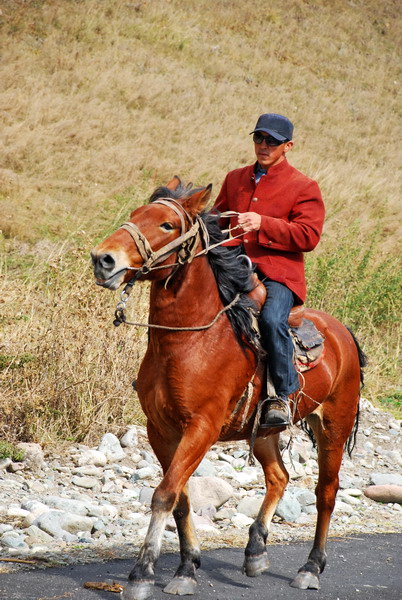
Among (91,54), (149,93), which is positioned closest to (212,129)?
(149,93)

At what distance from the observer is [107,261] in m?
4.77

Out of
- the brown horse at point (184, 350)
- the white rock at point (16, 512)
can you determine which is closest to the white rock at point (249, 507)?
the brown horse at point (184, 350)

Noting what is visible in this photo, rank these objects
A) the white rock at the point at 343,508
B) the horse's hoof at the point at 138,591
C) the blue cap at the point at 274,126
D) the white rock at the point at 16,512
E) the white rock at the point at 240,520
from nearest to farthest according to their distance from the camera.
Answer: the horse's hoof at the point at 138,591
the blue cap at the point at 274,126
the white rock at the point at 16,512
the white rock at the point at 240,520
the white rock at the point at 343,508

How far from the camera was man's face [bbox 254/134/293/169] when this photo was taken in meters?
6.30

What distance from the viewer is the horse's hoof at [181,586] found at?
5500mm

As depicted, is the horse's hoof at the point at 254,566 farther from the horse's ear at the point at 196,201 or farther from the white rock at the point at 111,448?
the white rock at the point at 111,448

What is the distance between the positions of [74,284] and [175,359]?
4695mm

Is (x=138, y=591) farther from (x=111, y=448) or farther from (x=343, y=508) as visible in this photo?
(x=111, y=448)

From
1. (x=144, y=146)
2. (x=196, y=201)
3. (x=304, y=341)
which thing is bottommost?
(x=144, y=146)

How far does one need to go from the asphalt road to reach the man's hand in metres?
2.56

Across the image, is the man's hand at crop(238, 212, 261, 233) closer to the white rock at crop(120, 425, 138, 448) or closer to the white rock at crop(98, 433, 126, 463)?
the white rock at crop(98, 433, 126, 463)

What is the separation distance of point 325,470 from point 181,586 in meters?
1.84

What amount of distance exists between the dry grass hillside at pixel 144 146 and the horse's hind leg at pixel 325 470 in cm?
320

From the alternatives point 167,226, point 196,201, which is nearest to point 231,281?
point 196,201
